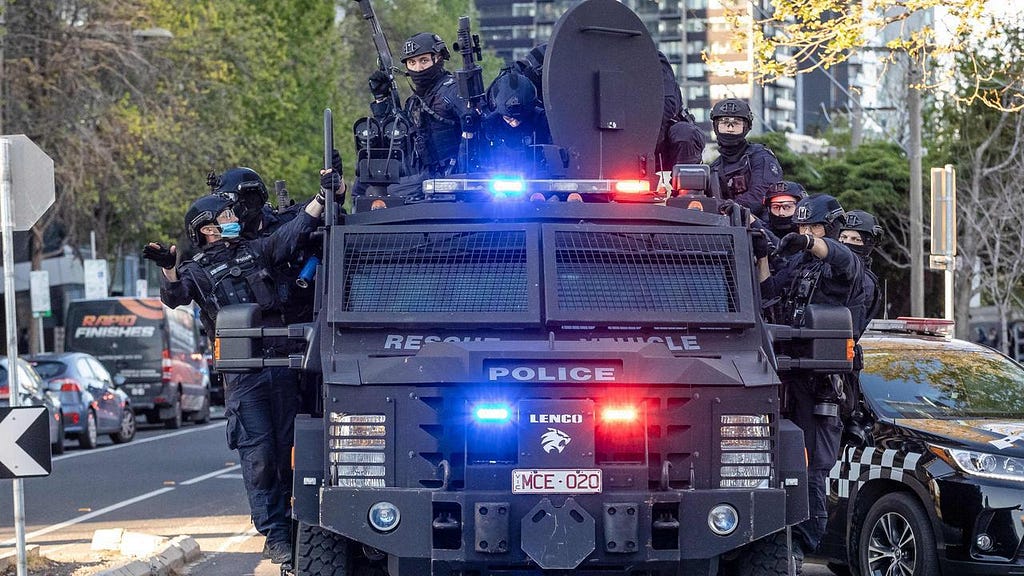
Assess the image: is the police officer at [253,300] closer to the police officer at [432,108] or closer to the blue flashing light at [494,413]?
the police officer at [432,108]

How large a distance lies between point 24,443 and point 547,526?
13.2ft

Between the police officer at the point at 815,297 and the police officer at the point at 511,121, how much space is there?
5.60 feet

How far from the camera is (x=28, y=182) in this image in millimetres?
11281

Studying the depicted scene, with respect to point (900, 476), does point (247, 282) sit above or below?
above

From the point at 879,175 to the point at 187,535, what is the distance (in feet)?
82.3

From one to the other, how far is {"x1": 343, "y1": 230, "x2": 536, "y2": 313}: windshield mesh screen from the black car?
10.6 feet

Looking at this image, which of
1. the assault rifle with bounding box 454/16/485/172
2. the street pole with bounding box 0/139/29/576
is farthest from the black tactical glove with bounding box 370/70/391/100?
the street pole with bounding box 0/139/29/576

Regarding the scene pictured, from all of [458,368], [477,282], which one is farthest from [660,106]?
[458,368]

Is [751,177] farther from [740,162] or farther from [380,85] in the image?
[380,85]

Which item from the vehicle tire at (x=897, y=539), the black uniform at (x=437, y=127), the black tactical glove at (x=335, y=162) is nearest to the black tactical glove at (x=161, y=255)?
the black tactical glove at (x=335, y=162)

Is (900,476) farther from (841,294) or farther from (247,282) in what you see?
(247,282)

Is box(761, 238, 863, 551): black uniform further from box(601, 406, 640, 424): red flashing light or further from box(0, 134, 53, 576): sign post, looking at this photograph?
box(0, 134, 53, 576): sign post

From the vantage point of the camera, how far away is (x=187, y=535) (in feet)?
44.8

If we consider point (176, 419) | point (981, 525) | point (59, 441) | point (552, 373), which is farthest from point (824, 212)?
point (176, 419)
